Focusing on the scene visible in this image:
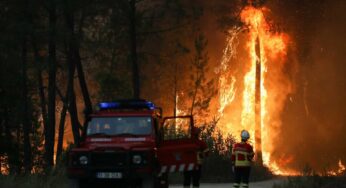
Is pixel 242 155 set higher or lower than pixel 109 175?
higher

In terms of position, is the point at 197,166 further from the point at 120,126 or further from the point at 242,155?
the point at 120,126

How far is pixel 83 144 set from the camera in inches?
782

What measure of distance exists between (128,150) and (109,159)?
1.95 feet

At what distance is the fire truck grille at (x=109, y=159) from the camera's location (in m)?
18.5

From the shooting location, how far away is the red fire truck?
18.4 m

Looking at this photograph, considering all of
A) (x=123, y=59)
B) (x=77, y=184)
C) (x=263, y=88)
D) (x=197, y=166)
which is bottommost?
(x=77, y=184)

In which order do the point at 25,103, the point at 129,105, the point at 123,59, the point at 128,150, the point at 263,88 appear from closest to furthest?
the point at 128,150
the point at 129,105
the point at 25,103
the point at 123,59
the point at 263,88

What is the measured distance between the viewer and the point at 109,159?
18.6 meters

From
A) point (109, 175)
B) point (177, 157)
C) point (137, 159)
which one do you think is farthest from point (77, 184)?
point (177, 157)

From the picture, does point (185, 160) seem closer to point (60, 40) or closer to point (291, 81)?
point (60, 40)

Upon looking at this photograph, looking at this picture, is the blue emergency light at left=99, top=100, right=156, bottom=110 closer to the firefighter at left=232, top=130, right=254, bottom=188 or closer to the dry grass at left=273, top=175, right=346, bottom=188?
the firefighter at left=232, top=130, right=254, bottom=188

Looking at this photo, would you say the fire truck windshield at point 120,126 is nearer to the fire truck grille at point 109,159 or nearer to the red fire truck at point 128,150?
the red fire truck at point 128,150

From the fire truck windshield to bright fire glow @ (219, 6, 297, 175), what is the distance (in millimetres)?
25344

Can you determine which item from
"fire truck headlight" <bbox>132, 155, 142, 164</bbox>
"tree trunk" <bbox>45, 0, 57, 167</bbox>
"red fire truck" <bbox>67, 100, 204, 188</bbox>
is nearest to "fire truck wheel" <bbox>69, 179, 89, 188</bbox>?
"red fire truck" <bbox>67, 100, 204, 188</bbox>
